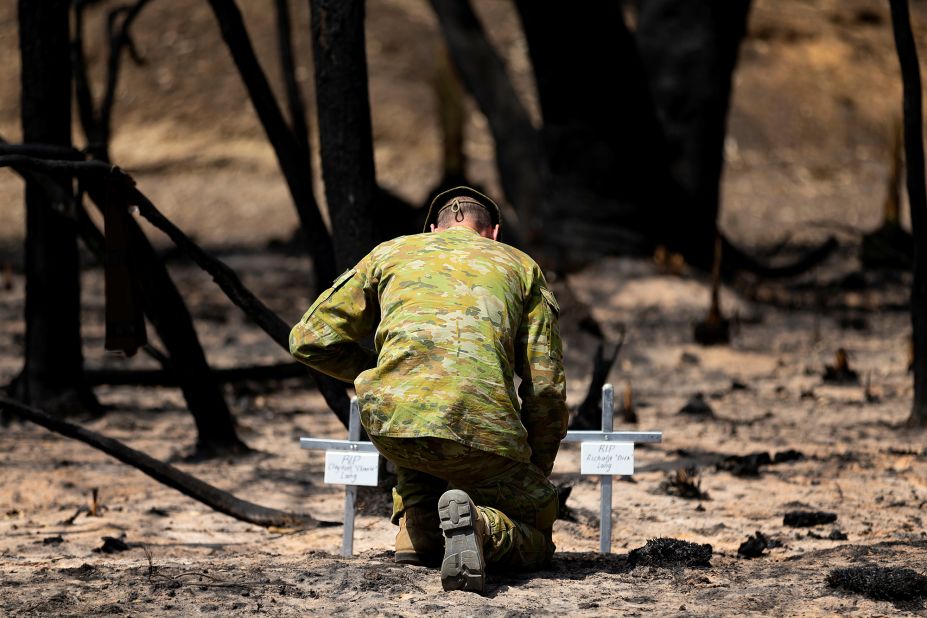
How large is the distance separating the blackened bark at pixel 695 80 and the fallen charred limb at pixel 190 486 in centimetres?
773

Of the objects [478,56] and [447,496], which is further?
[478,56]

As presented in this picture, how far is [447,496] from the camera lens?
3420 mm

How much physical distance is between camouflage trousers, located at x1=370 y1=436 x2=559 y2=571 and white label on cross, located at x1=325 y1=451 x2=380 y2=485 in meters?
0.17

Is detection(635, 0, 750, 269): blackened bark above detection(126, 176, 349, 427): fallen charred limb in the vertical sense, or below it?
above

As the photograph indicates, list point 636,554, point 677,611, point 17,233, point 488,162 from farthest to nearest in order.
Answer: point 488,162
point 17,233
point 636,554
point 677,611

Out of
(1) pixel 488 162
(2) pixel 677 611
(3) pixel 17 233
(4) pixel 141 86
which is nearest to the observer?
(2) pixel 677 611

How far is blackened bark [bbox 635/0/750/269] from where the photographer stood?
38.9 feet

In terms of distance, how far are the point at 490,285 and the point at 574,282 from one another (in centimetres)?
691

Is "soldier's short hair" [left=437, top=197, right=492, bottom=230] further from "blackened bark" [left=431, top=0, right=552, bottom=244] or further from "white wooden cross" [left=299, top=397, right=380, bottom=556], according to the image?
"blackened bark" [left=431, top=0, right=552, bottom=244]

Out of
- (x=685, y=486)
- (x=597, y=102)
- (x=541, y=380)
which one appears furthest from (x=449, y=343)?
→ (x=597, y=102)

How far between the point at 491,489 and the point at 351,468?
54 centimetres

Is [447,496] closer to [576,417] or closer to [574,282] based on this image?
[576,417]

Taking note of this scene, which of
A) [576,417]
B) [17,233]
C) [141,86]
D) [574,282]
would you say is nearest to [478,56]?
[574,282]

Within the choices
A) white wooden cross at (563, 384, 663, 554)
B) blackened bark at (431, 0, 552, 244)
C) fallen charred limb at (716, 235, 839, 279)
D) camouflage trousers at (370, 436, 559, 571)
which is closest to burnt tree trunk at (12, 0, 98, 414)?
camouflage trousers at (370, 436, 559, 571)
